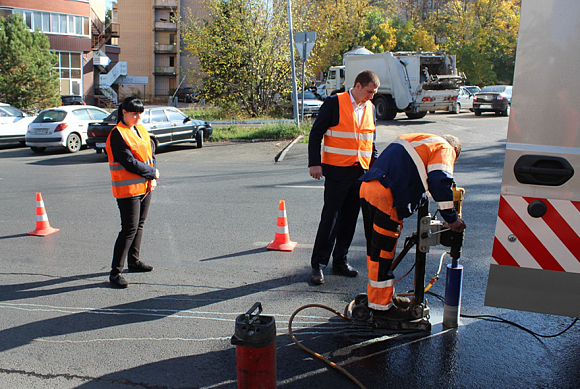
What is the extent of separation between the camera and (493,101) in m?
24.0

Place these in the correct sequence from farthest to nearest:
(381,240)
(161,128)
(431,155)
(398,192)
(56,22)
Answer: (56,22), (161,128), (381,240), (398,192), (431,155)

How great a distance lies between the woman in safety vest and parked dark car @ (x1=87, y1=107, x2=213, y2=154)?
10.0m

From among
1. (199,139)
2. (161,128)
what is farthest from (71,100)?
(161,128)

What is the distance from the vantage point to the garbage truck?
70.5ft

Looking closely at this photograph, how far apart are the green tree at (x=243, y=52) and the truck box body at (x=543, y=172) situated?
69.7ft

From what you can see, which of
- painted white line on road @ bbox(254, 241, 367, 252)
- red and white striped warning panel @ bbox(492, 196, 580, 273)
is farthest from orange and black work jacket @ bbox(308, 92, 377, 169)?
red and white striped warning panel @ bbox(492, 196, 580, 273)

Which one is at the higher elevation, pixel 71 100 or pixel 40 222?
pixel 71 100

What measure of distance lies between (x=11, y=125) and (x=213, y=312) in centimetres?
1632

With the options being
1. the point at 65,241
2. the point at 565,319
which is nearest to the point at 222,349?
the point at 565,319

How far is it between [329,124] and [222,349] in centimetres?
225

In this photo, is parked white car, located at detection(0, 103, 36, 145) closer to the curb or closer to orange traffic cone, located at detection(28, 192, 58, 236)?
the curb

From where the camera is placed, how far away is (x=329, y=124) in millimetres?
4961

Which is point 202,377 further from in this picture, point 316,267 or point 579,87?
point 579,87

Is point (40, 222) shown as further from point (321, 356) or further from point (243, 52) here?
point (243, 52)
